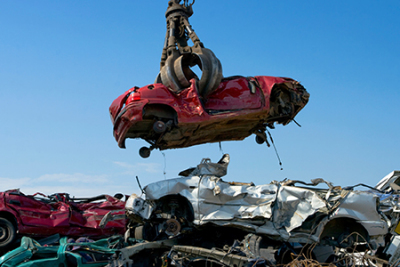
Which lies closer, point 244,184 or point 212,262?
point 212,262

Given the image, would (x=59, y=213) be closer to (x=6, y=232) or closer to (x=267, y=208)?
(x=6, y=232)

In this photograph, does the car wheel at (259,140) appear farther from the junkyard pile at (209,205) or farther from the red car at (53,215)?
the red car at (53,215)

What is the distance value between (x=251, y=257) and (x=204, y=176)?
1.84 m

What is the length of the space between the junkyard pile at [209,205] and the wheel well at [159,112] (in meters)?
0.03

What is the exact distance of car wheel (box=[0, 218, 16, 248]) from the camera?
10.2m

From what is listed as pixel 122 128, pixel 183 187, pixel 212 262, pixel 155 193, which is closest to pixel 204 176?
pixel 183 187

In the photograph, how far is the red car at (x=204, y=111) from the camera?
9.23 metres

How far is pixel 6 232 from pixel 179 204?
4885 mm

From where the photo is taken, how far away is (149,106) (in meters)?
9.20

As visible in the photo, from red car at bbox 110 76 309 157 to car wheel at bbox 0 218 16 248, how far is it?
11.5 ft

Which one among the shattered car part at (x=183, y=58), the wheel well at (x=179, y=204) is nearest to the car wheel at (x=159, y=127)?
the shattered car part at (x=183, y=58)

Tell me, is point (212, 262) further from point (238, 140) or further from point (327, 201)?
point (238, 140)

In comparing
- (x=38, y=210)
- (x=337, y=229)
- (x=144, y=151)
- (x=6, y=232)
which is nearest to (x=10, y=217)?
(x=6, y=232)

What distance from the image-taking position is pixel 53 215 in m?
11.3
